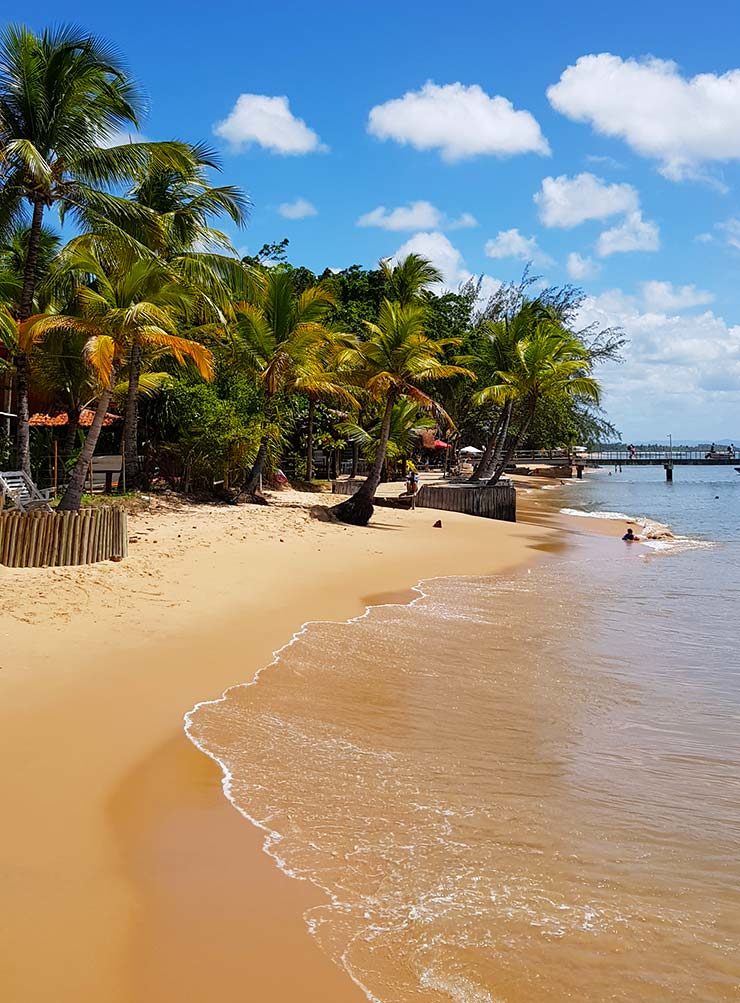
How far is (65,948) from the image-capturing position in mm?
3328

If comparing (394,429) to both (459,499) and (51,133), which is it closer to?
(459,499)

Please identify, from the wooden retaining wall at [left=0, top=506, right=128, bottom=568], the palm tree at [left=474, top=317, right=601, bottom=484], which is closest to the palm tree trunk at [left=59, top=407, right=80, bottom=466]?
the wooden retaining wall at [left=0, top=506, right=128, bottom=568]

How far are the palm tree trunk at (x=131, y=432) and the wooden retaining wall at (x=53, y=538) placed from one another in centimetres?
847

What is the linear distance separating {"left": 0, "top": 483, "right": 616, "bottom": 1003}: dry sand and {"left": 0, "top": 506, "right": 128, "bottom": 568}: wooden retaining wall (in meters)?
0.42

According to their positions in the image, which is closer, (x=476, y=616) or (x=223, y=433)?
(x=476, y=616)

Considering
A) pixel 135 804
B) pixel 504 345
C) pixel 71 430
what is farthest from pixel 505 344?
pixel 135 804

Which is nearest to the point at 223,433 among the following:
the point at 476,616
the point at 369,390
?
the point at 369,390

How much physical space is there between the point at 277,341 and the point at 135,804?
17375 mm

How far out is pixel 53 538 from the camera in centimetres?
1037

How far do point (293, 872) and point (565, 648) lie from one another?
575cm

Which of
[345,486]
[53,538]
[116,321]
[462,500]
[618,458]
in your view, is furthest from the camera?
[618,458]

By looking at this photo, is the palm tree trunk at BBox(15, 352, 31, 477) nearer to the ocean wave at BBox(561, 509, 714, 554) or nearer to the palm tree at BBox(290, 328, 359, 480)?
the palm tree at BBox(290, 328, 359, 480)

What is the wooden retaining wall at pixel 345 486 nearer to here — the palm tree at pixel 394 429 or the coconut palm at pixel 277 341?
the palm tree at pixel 394 429

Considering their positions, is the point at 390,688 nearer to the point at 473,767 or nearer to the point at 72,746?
the point at 473,767
